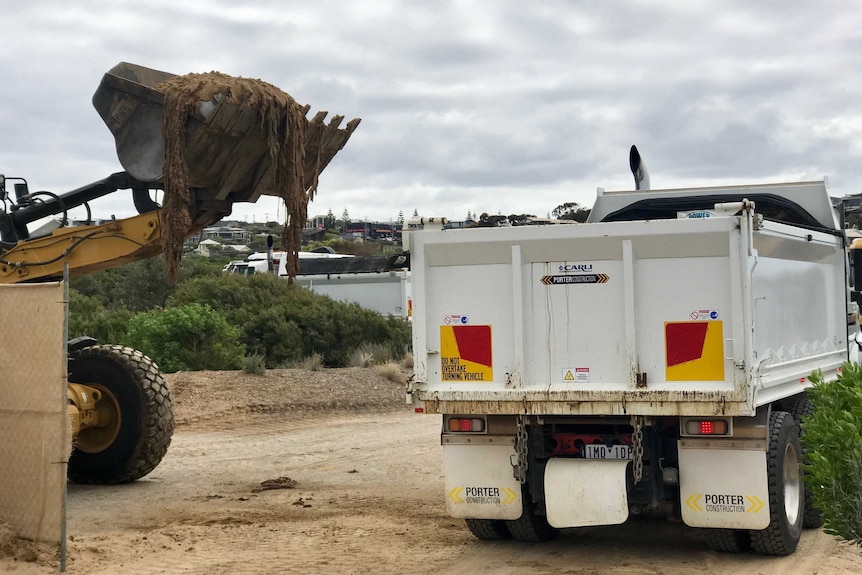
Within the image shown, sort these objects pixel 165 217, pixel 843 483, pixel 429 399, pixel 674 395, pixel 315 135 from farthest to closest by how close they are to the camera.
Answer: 1. pixel 315 135
2. pixel 165 217
3. pixel 429 399
4. pixel 674 395
5. pixel 843 483

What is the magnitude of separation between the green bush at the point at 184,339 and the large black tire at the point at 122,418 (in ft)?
31.4

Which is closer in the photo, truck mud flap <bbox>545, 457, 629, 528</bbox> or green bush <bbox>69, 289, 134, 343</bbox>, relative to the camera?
truck mud flap <bbox>545, 457, 629, 528</bbox>

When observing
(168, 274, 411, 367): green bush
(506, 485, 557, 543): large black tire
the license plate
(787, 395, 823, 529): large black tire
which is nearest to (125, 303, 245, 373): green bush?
(168, 274, 411, 367): green bush

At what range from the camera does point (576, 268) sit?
8.32m

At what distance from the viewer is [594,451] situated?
8.38 meters

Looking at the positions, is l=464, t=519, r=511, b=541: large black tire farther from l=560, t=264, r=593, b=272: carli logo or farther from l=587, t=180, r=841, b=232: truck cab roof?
l=587, t=180, r=841, b=232: truck cab roof

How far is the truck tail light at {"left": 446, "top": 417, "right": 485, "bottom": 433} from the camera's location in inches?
340

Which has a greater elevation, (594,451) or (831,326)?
(831,326)

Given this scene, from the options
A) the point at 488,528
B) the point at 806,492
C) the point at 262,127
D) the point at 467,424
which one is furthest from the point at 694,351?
the point at 262,127

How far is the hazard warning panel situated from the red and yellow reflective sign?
1.38 meters

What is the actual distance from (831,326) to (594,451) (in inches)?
143

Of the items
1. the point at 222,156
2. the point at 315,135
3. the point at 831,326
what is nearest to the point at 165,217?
the point at 222,156

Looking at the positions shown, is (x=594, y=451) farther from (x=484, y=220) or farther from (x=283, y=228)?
(x=283, y=228)

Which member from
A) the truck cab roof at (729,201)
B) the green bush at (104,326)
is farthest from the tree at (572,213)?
the green bush at (104,326)
